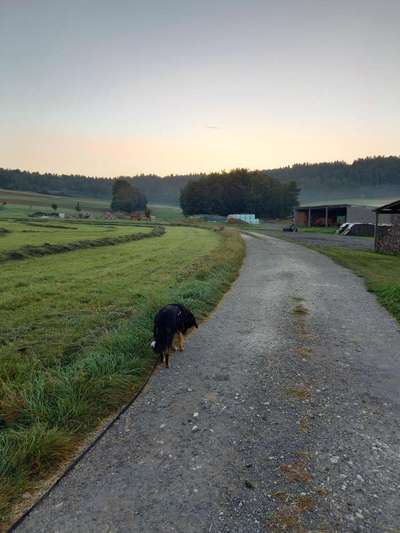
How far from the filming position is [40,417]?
476 centimetres

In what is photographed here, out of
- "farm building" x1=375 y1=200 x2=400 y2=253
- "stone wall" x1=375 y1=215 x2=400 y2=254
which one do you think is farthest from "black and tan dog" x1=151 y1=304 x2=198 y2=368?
"stone wall" x1=375 y1=215 x2=400 y2=254

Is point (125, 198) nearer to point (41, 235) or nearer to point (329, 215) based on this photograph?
point (329, 215)

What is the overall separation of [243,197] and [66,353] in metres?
114

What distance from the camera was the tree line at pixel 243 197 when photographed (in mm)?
115688

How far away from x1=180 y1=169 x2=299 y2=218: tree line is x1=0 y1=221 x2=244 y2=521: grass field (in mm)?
101420

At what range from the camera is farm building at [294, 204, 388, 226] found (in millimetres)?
62537

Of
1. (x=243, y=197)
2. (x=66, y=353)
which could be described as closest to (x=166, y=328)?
(x=66, y=353)

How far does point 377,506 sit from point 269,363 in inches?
135

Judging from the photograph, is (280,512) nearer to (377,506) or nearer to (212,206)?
(377,506)

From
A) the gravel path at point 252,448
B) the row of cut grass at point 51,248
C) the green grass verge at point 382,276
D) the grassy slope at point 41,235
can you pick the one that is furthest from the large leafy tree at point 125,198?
the gravel path at point 252,448

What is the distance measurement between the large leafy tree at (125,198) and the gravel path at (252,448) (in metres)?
148

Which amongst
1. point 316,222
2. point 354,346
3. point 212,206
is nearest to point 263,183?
point 212,206

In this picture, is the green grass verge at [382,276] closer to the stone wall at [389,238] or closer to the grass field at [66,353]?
the stone wall at [389,238]

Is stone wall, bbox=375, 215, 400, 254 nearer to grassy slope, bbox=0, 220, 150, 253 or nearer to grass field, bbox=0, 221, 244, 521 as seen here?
grass field, bbox=0, 221, 244, 521
